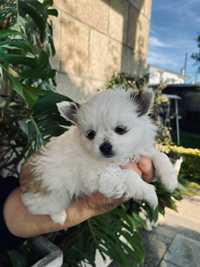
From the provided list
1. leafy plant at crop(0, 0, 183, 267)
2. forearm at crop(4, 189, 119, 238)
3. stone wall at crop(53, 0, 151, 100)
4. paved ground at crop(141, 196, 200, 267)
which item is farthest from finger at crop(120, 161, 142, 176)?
stone wall at crop(53, 0, 151, 100)

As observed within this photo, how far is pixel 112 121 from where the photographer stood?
2.69 feet

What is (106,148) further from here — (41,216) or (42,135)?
(42,135)

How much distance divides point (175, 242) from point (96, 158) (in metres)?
2.16

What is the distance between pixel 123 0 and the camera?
3.65 metres

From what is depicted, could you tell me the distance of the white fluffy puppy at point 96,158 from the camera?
82cm

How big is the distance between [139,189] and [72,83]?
2.18 meters

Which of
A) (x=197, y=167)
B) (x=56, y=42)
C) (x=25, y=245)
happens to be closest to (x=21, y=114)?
(x=25, y=245)

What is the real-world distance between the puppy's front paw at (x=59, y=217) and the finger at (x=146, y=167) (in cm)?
→ 29

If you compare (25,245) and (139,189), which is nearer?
(139,189)

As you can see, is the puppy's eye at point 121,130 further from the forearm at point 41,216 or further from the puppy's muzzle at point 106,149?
the forearm at point 41,216

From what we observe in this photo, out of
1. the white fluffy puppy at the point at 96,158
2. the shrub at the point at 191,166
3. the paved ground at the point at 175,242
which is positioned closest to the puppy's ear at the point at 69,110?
the white fluffy puppy at the point at 96,158

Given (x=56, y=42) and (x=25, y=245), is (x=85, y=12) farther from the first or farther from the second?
(x=25, y=245)

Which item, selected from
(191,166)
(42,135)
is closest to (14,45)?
(42,135)

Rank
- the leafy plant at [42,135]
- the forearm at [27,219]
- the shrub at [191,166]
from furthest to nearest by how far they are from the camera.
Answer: the shrub at [191,166], the leafy plant at [42,135], the forearm at [27,219]
